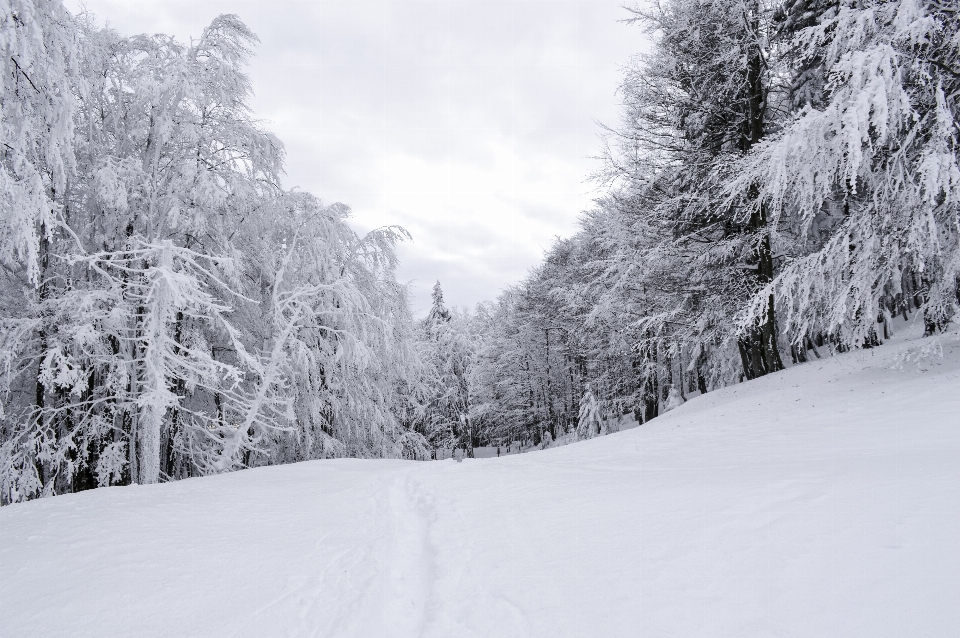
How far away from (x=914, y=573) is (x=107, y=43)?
616 inches

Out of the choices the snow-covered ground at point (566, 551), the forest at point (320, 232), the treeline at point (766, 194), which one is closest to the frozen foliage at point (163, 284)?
the forest at point (320, 232)

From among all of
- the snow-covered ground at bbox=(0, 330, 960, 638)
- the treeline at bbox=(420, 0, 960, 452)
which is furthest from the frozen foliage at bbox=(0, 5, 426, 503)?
the treeline at bbox=(420, 0, 960, 452)

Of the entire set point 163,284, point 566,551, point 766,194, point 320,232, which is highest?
point 320,232

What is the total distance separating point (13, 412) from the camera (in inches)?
393

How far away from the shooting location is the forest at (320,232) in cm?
721

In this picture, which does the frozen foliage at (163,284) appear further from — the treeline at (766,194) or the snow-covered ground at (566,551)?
the treeline at (766,194)

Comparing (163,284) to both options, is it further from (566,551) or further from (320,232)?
(566,551)

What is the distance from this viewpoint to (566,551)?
3824mm

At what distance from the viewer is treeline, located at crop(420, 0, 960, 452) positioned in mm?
7309

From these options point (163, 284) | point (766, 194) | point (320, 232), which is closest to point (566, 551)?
point (766, 194)

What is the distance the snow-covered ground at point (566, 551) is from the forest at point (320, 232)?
120 inches

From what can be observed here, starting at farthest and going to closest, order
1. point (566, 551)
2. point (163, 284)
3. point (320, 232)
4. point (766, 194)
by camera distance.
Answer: point (320, 232)
point (766, 194)
point (163, 284)
point (566, 551)

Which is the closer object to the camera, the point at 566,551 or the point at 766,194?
the point at 566,551

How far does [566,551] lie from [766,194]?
8.81m
